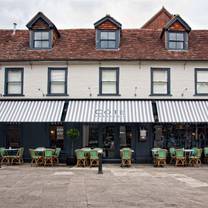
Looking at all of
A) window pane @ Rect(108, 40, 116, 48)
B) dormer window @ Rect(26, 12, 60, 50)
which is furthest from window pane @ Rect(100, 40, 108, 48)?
dormer window @ Rect(26, 12, 60, 50)

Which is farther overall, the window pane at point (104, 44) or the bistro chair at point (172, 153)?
the window pane at point (104, 44)

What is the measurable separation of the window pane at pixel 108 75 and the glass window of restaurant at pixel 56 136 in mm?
4235

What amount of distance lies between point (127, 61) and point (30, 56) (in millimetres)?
6199

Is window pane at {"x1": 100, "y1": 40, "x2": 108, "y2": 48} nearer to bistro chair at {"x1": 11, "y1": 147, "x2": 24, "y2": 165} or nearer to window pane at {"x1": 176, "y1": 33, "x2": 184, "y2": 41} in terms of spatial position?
window pane at {"x1": 176, "y1": 33, "x2": 184, "y2": 41}

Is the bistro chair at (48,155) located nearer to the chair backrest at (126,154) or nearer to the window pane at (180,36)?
the chair backrest at (126,154)

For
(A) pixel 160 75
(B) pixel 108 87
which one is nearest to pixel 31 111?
(B) pixel 108 87

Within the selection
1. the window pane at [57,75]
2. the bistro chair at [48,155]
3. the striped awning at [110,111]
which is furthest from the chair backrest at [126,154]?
the window pane at [57,75]

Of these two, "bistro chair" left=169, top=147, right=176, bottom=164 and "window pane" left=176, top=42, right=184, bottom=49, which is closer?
"bistro chair" left=169, top=147, right=176, bottom=164

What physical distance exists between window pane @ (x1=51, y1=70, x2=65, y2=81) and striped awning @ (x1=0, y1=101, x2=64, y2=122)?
1.62 m

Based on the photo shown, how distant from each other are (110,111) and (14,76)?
22.5 ft

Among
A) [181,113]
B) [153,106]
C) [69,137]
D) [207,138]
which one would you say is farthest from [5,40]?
[207,138]

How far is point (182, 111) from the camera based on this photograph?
26141mm

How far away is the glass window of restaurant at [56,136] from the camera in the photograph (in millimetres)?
27641

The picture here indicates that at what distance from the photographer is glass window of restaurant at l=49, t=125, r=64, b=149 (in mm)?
27641
